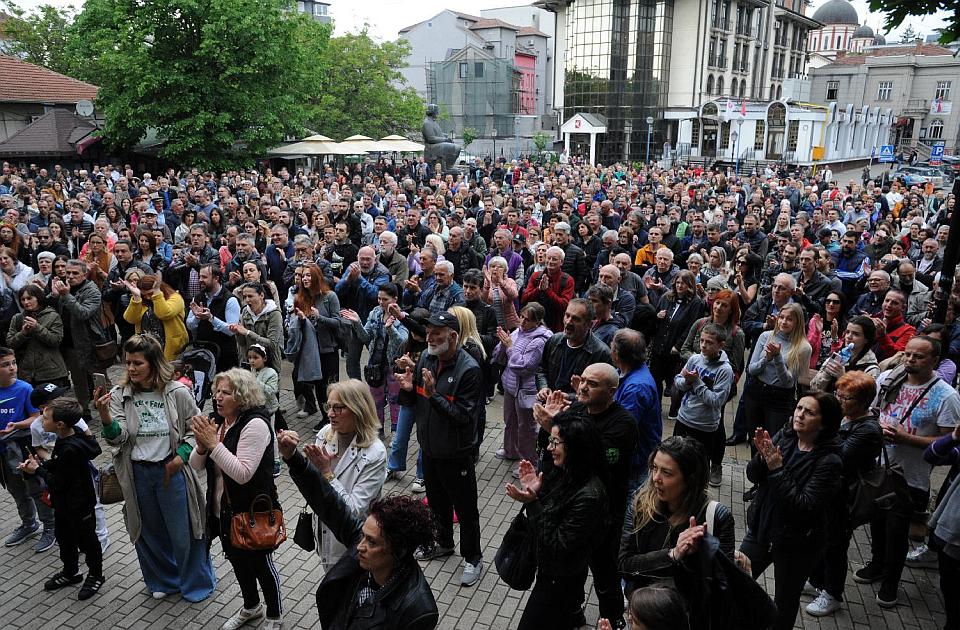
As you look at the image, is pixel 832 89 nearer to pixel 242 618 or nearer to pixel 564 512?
pixel 564 512

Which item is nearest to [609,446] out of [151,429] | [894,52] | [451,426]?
[451,426]

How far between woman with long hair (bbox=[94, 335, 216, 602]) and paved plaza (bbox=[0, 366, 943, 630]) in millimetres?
291

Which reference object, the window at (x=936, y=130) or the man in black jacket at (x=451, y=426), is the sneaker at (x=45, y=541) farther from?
the window at (x=936, y=130)

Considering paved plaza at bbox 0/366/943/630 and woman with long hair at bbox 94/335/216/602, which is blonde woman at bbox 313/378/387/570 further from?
woman with long hair at bbox 94/335/216/602

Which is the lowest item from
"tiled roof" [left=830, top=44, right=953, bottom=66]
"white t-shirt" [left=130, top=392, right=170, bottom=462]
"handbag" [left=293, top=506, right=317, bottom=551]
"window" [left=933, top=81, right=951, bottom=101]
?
"handbag" [left=293, top=506, right=317, bottom=551]

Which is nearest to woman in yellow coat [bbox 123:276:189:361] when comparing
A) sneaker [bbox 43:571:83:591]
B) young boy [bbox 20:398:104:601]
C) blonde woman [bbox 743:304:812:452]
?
young boy [bbox 20:398:104:601]

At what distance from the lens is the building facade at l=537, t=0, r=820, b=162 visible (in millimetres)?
56938

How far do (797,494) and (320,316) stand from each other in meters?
4.91

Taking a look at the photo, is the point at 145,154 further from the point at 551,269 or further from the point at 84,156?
the point at 551,269

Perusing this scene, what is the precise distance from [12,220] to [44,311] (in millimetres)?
5870

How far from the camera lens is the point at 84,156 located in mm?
26359

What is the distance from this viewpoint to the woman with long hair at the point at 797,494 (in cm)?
366

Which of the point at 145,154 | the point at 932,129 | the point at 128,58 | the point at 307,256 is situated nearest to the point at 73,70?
the point at 145,154

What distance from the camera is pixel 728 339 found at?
644 centimetres
